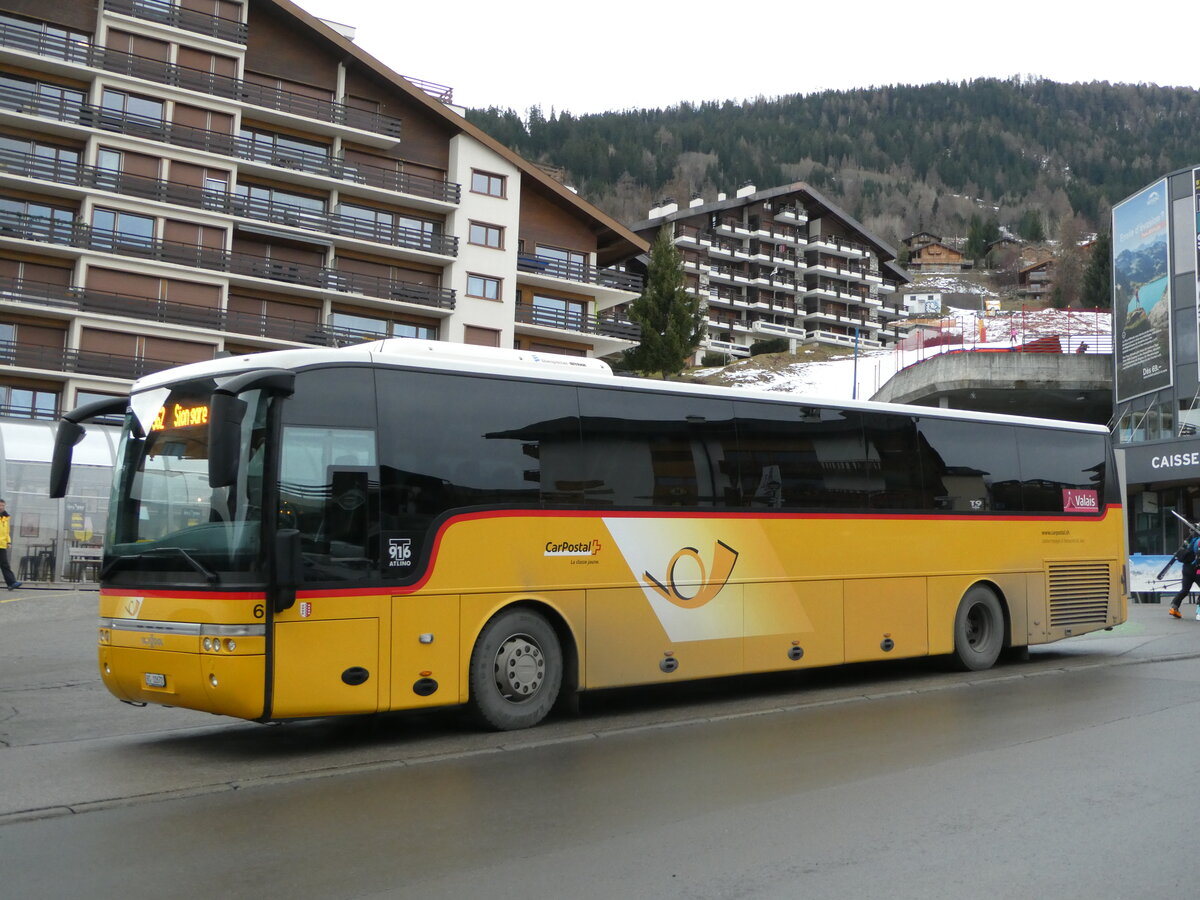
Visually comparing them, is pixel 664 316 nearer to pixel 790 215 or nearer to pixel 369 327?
pixel 369 327

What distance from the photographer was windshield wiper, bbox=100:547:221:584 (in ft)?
29.9

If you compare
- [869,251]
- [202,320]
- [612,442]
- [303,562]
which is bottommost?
[303,562]

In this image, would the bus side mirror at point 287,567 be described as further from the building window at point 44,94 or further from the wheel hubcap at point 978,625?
the building window at point 44,94

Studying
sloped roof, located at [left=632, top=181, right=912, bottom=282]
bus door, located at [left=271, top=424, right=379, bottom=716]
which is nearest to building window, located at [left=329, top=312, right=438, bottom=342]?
bus door, located at [left=271, top=424, right=379, bottom=716]

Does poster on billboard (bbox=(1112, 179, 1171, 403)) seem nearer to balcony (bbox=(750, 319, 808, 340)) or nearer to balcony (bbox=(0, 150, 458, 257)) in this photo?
balcony (bbox=(0, 150, 458, 257))

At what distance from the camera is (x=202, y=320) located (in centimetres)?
4616

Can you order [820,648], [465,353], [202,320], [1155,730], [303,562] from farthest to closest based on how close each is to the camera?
[202,320] → [820,648] → [465,353] → [1155,730] → [303,562]

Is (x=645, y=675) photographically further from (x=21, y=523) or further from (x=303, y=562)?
(x=21, y=523)

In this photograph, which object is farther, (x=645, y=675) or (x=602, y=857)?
(x=645, y=675)

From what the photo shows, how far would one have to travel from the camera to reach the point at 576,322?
55.7m

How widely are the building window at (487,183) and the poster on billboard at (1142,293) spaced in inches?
1033

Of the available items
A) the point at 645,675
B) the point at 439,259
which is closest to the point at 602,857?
the point at 645,675

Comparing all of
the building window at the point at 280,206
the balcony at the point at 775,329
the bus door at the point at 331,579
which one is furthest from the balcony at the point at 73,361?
the balcony at the point at 775,329

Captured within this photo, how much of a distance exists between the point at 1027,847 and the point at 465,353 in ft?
21.2
